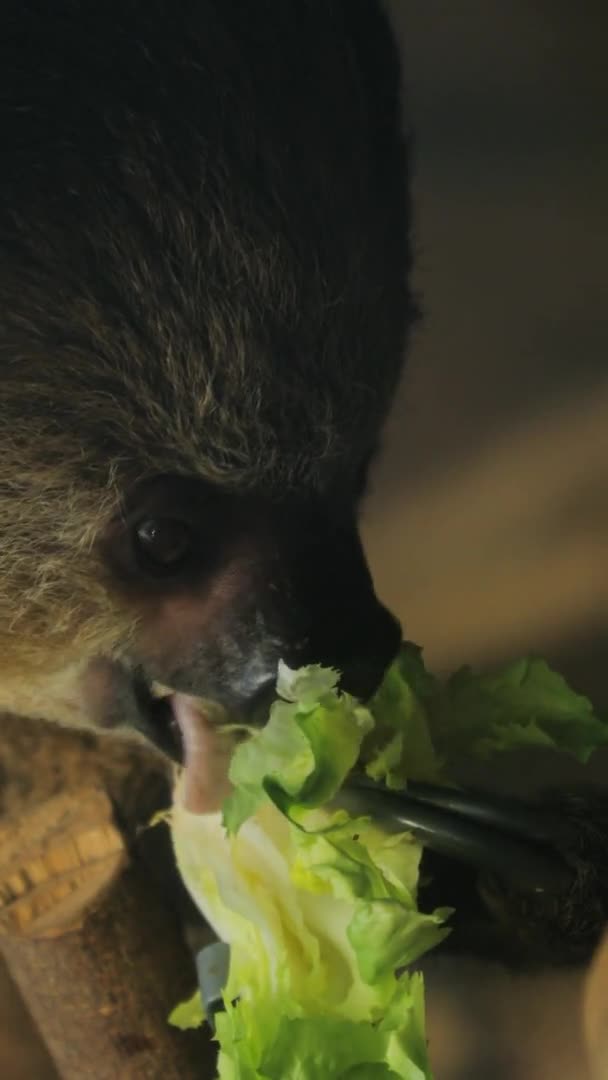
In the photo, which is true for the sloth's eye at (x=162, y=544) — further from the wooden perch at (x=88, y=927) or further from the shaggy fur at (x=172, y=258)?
the wooden perch at (x=88, y=927)

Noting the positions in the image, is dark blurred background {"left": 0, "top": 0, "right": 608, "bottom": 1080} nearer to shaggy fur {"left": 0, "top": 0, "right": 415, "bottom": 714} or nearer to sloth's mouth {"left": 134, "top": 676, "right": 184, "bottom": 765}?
shaggy fur {"left": 0, "top": 0, "right": 415, "bottom": 714}

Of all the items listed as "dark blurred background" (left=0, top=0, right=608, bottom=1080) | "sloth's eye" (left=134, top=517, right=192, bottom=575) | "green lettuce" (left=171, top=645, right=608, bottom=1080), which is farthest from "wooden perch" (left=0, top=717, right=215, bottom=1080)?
"sloth's eye" (left=134, top=517, right=192, bottom=575)

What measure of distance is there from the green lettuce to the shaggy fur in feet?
0.55

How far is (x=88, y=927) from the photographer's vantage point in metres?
1.04

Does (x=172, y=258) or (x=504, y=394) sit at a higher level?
(x=172, y=258)

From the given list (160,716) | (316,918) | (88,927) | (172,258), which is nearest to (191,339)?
(172,258)

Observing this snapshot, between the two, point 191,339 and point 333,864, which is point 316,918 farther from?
point 191,339

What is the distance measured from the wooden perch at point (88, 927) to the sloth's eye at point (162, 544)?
0.36m

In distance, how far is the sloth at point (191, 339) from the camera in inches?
27.7

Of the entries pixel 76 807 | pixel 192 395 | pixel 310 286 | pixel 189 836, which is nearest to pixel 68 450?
pixel 192 395

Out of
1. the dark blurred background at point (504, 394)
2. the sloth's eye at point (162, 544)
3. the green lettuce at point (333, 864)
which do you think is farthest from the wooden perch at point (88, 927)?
the sloth's eye at point (162, 544)

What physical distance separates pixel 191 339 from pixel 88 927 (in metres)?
0.57

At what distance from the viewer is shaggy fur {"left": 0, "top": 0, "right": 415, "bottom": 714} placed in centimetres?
70

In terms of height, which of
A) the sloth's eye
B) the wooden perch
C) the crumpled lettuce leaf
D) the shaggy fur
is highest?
the shaggy fur
